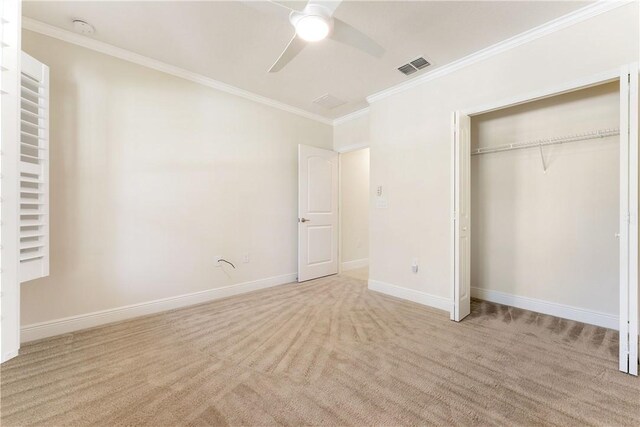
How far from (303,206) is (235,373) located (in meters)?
2.63

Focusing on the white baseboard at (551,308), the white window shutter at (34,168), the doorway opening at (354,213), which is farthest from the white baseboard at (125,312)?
the white baseboard at (551,308)

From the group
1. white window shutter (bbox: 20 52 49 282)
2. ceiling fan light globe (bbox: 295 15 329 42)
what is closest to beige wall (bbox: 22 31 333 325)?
white window shutter (bbox: 20 52 49 282)

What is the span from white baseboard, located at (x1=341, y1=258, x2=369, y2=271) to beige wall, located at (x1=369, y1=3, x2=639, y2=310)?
128 centimetres

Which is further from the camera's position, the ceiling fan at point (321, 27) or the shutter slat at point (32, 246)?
the shutter slat at point (32, 246)

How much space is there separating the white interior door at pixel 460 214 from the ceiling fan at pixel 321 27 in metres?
1.33

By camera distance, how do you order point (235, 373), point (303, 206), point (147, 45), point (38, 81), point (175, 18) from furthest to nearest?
point (303, 206) < point (147, 45) < point (175, 18) < point (38, 81) < point (235, 373)

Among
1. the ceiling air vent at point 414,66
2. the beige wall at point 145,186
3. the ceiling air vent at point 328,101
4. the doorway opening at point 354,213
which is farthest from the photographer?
the doorway opening at point 354,213

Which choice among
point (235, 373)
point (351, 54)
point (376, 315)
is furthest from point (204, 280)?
point (351, 54)

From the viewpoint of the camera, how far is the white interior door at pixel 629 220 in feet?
5.76

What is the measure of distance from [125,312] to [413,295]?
3163 mm

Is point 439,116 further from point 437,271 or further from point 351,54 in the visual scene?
point 437,271

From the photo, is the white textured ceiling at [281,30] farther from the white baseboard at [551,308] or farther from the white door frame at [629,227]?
the white baseboard at [551,308]

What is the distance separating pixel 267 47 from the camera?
8.51 ft

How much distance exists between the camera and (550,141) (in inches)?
107
